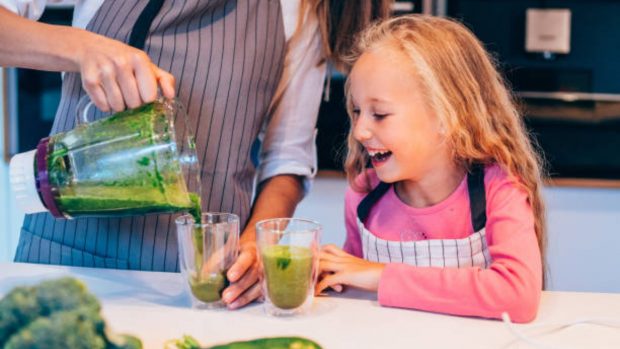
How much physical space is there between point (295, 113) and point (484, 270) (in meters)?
0.52

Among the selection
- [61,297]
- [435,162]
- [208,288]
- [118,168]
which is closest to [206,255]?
[208,288]

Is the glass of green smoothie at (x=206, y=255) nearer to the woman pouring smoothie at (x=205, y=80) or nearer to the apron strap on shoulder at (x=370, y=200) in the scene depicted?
the woman pouring smoothie at (x=205, y=80)

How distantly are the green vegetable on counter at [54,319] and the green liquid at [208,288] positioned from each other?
30 centimetres

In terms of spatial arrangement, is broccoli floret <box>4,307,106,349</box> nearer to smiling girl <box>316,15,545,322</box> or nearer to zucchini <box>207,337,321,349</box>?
zucchini <box>207,337,321,349</box>

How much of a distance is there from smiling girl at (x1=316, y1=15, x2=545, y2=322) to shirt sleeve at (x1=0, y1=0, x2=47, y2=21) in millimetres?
531

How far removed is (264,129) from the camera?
1455 millimetres

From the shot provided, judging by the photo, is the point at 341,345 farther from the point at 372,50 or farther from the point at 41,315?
the point at 372,50

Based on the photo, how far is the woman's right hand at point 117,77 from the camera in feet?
3.27

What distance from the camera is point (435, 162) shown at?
1289 mm

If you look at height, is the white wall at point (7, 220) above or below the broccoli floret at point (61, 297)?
below

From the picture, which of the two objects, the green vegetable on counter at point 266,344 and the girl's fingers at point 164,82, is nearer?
the green vegetable on counter at point 266,344

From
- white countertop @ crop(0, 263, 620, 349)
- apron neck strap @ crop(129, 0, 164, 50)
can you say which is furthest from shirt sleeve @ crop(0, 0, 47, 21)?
white countertop @ crop(0, 263, 620, 349)

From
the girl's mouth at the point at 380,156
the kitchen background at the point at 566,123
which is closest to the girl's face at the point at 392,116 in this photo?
the girl's mouth at the point at 380,156

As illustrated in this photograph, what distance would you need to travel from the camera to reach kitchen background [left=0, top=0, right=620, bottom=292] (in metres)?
2.43
